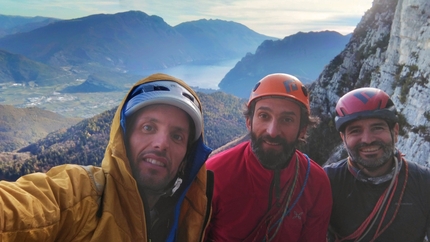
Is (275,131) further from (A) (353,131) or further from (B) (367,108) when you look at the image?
(B) (367,108)

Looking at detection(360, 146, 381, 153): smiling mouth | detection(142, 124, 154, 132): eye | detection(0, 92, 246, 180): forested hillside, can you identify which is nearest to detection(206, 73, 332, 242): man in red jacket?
detection(360, 146, 381, 153): smiling mouth

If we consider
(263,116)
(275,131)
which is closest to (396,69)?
(263,116)

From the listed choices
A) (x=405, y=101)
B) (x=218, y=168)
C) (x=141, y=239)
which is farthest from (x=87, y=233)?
(x=405, y=101)

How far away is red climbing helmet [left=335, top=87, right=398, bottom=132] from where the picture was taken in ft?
16.5

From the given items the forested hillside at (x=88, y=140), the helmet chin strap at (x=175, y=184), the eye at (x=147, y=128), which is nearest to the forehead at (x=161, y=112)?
the eye at (x=147, y=128)

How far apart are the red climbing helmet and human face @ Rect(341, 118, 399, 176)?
0.10 metres

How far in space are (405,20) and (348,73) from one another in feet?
27.0

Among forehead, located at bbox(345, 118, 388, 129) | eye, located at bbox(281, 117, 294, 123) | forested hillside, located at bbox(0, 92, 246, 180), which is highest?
eye, located at bbox(281, 117, 294, 123)

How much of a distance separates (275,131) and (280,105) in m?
0.46

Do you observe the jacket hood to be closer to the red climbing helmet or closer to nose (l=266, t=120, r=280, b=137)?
nose (l=266, t=120, r=280, b=137)

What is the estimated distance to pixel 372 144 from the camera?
16.0ft

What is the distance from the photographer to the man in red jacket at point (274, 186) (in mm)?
4398

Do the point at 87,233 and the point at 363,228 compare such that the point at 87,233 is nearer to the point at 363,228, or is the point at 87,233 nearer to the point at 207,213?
the point at 207,213

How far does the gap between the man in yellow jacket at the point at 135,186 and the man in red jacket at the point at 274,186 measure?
840mm
